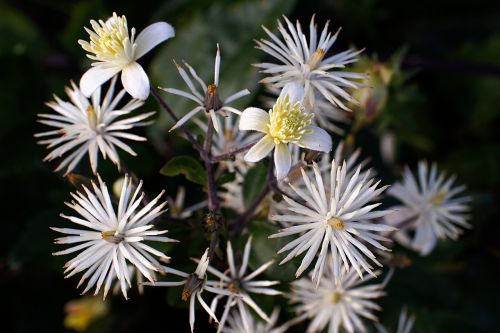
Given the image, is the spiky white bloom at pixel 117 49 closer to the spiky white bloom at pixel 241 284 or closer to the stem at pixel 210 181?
the stem at pixel 210 181

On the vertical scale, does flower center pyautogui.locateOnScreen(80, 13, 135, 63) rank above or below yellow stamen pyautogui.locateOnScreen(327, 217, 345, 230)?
above

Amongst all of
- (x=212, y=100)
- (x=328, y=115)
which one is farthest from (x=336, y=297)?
(x=212, y=100)

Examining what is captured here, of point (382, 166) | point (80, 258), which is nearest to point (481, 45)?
point (382, 166)

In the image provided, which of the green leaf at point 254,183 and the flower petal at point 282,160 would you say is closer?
the flower petal at point 282,160

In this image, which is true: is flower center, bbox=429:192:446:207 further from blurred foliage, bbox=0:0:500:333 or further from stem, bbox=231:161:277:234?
stem, bbox=231:161:277:234

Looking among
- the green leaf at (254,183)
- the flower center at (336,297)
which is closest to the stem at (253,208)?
the green leaf at (254,183)

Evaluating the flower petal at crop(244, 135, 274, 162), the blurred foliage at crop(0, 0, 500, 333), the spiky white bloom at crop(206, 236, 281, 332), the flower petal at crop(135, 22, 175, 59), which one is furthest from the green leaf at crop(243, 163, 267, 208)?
the flower petal at crop(135, 22, 175, 59)
